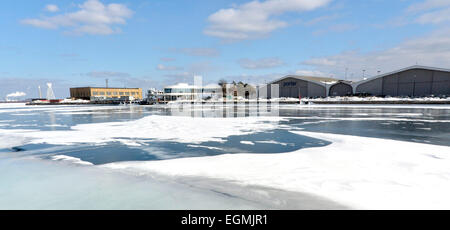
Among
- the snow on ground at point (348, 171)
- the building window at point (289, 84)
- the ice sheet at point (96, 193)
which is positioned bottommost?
the ice sheet at point (96, 193)

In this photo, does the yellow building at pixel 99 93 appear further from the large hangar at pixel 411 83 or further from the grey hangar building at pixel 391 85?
the large hangar at pixel 411 83

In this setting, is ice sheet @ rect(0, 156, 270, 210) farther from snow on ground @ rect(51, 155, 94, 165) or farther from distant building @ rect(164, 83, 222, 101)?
distant building @ rect(164, 83, 222, 101)

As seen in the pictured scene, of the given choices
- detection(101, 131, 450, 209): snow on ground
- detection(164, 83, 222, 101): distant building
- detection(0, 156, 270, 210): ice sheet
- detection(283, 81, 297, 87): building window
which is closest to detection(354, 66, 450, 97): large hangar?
detection(283, 81, 297, 87): building window

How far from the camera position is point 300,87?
204 ft

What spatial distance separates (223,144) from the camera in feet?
27.7

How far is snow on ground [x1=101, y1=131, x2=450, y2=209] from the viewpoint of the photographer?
151 inches

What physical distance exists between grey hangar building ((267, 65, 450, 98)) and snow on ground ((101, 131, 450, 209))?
4626cm

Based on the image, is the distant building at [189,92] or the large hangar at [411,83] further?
the distant building at [189,92]

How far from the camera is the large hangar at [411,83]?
42.9m

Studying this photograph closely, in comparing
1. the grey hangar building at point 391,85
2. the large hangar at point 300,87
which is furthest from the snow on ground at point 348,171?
the large hangar at point 300,87

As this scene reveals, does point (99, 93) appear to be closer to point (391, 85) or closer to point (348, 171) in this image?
point (391, 85)

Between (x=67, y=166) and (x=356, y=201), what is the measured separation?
20.7ft
